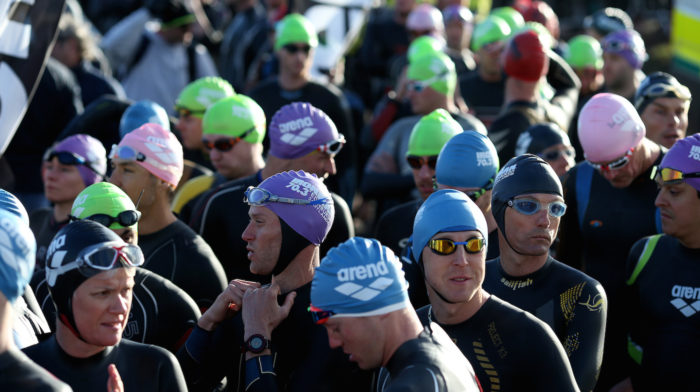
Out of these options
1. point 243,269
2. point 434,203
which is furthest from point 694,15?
point 434,203

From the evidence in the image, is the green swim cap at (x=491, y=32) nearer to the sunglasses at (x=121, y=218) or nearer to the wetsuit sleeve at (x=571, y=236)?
the wetsuit sleeve at (x=571, y=236)

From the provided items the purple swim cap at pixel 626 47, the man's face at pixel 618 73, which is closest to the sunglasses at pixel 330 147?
the man's face at pixel 618 73

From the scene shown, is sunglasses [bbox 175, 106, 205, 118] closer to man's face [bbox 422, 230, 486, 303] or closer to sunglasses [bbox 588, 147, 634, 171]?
sunglasses [bbox 588, 147, 634, 171]

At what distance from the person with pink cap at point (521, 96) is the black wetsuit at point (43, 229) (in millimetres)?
3659

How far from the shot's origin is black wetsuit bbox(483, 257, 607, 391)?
4.63 metres

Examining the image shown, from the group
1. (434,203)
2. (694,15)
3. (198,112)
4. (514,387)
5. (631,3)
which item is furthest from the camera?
(631,3)

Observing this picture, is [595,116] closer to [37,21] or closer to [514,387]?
[514,387]

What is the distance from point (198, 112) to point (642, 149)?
13.2ft

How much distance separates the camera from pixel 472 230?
4250 mm

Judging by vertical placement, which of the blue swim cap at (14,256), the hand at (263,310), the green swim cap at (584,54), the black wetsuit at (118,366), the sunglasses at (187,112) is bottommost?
the green swim cap at (584,54)

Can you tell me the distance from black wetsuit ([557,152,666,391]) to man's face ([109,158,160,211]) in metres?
2.92

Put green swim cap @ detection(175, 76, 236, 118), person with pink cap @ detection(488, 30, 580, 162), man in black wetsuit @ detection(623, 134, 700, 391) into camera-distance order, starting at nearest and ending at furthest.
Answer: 1. man in black wetsuit @ detection(623, 134, 700, 391)
2. person with pink cap @ detection(488, 30, 580, 162)
3. green swim cap @ detection(175, 76, 236, 118)

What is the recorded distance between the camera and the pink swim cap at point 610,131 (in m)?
6.25

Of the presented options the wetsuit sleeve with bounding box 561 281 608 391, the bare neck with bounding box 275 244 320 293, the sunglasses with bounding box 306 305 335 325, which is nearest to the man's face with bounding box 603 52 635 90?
the wetsuit sleeve with bounding box 561 281 608 391
